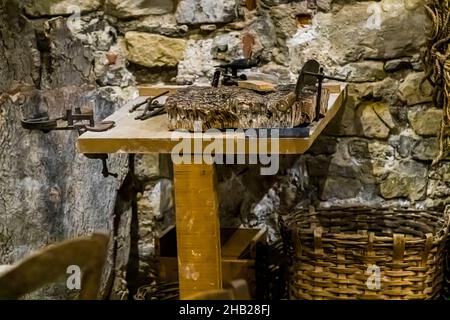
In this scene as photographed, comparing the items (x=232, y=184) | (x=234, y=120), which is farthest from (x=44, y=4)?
(x=234, y=120)

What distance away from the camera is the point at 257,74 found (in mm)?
2508

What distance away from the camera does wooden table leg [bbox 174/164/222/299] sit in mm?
1854

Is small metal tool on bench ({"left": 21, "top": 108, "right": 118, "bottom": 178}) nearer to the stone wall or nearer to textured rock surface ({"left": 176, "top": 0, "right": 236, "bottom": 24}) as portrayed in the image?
the stone wall

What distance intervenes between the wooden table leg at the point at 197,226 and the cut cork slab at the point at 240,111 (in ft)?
0.36

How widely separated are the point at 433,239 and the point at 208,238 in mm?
678

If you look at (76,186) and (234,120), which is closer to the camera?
(234,120)

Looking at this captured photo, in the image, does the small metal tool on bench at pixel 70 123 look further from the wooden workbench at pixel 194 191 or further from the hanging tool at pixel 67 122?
the wooden workbench at pixel 194 191

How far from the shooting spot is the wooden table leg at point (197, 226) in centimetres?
185

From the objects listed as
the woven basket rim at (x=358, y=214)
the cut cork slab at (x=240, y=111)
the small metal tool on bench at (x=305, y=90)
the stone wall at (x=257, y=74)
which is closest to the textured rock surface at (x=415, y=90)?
the stone wall at (x=257, y=74)

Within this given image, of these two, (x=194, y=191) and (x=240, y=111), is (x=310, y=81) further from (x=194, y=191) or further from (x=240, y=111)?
(x=194, y=191)

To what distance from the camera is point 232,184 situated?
106 inches

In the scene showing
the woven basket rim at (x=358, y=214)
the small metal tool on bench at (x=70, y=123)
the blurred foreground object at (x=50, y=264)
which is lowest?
the woven basket rim at (x=358, y=214)

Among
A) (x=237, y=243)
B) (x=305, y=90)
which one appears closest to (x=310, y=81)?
(x=305, y=90)
